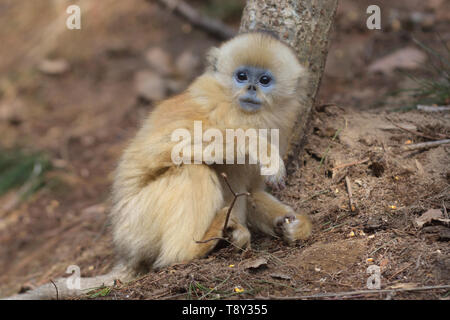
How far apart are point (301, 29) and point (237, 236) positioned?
1959 mm

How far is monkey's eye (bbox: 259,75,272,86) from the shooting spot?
3.91 m

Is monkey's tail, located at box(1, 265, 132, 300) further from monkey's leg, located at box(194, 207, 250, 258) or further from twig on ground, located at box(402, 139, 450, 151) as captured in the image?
twig on ground, located at box(402, 139, 450, 151)

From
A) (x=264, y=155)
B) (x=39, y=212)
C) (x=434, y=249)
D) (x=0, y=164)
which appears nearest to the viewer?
(x=434, y=249)

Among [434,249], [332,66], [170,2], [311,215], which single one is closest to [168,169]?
[311,215]

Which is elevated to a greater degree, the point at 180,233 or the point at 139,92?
the point at 139,92

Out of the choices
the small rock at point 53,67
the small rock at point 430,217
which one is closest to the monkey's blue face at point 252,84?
the small rock at point 430,217

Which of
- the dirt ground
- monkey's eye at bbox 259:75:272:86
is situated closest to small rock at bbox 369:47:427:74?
the dirt ground

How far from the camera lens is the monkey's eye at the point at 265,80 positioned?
391 cm

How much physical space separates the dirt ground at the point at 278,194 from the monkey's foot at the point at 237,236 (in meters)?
0.14

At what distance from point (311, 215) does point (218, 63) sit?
153 centimetres

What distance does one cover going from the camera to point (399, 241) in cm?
340

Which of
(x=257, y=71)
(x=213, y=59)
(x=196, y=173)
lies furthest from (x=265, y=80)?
(x=196, y=173)

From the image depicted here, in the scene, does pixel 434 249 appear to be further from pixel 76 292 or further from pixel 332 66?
pixel 332 66

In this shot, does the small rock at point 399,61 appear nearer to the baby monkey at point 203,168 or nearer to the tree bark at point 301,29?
the tree bark at point 301,29
